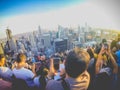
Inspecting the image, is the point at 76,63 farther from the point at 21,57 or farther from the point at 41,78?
the point at 21,57

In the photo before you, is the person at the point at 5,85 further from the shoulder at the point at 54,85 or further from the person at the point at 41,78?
the shoulder at the point at 54,85

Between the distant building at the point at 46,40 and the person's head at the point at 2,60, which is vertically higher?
the distant building at the point at 46,40

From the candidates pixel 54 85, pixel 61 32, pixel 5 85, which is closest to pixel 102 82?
pixel 54 85

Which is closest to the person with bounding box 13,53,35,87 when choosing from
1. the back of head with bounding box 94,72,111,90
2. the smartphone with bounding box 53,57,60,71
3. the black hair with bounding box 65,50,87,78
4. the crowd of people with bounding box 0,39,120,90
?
the crowd of people with bounding box 0,39,120,90

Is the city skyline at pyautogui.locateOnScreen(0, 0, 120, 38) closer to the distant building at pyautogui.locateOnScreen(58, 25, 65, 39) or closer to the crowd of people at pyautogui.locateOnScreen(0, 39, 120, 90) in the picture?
the distant building at pyautogui.locateOnScreen(58, 25, 65, 39)

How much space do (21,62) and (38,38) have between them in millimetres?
267

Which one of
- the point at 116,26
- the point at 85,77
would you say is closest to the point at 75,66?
the point at 85,77

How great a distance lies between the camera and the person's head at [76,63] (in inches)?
138

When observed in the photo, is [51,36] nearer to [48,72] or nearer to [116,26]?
[48,72]

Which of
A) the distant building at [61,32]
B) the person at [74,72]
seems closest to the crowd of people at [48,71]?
the person at [74,72]

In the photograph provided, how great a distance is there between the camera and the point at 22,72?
11.7 feet

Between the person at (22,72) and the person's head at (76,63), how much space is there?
34 centimetres

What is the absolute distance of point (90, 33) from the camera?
3.71 meters

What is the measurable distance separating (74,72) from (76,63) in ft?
0.28
